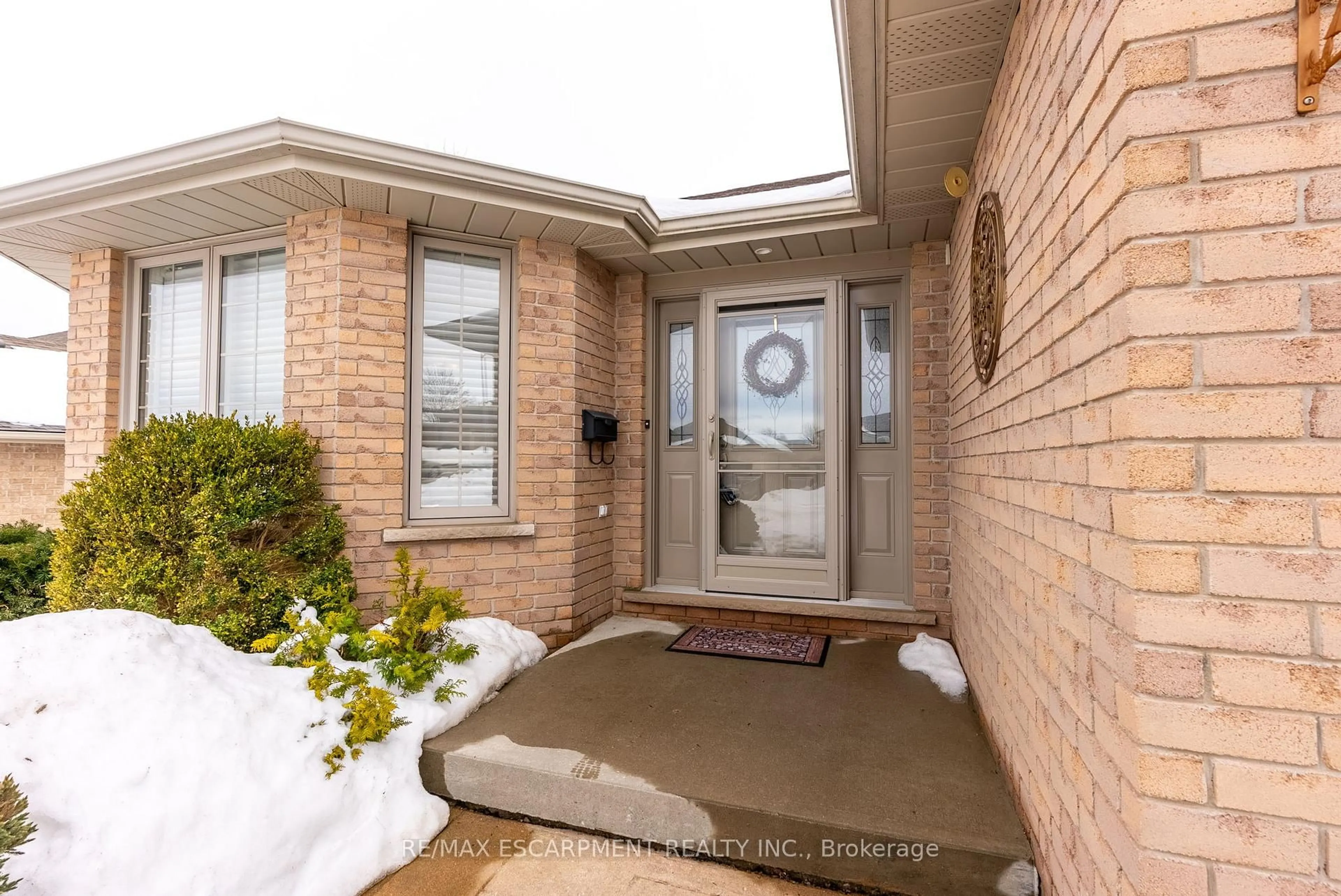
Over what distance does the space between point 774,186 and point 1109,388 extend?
318 cm

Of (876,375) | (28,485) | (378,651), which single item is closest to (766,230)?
(876,375)

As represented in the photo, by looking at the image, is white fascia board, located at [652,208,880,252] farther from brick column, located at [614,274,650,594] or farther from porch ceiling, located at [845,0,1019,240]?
brick column, located at [614,274,650,594]

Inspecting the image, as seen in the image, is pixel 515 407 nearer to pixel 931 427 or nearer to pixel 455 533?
pixel 455 533

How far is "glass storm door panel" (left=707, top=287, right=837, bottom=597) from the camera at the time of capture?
3750 mm

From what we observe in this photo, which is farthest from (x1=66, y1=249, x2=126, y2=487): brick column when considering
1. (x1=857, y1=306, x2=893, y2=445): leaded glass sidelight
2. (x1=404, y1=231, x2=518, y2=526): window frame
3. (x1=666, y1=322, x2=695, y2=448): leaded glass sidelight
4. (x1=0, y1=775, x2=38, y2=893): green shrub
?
(x1=857, y1=306, x2=893, y2=445): leaded glass sidelight

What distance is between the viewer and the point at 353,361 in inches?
123

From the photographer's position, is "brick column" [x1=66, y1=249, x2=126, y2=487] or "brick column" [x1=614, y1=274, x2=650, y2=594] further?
"brick column" [x1=614, y1=274, x2=650, y2=594]

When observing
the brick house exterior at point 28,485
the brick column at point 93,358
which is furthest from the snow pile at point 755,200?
the brick house exterior at point 28,485

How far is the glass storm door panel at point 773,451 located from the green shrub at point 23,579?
4.52 m

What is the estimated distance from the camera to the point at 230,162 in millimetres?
2658

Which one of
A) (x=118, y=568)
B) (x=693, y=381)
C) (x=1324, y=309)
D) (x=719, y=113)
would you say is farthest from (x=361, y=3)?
(x=1324, y=309)

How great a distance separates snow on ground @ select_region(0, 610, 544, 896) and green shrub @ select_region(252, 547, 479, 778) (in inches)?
2.7

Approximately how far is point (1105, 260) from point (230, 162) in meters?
3.54

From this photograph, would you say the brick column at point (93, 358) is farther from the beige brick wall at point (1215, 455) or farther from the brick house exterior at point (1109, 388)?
the beige brick wall at point (1215, 455)
